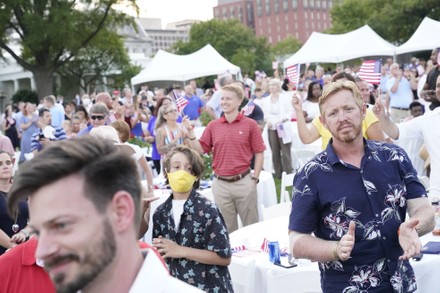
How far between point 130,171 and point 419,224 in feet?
6.11

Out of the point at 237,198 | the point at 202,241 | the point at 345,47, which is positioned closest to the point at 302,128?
the point at 237,198

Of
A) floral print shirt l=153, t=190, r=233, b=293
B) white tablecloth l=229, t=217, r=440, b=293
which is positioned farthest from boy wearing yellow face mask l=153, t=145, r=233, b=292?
white tablecloth l=229, t=217, r=440, b=293

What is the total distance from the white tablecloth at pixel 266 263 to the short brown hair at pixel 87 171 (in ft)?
9.93

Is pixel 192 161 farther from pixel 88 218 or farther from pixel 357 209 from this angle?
pixel 88 218

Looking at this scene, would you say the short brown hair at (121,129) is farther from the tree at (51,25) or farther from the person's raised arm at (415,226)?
the tree at (51,25)

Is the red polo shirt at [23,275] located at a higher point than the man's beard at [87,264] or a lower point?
lower

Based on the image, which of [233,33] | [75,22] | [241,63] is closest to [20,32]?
[75,22]

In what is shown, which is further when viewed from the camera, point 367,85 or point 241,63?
point 241,63

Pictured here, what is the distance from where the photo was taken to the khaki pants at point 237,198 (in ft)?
23.0

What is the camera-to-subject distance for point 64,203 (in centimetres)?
160

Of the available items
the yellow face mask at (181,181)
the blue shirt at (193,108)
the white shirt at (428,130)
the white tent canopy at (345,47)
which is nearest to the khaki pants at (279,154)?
the blue shirt at (193,108)

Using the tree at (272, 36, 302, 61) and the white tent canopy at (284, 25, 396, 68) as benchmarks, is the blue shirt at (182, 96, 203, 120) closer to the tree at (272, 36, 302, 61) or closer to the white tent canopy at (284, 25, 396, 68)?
the white tent canopy at (284, 25, 396, 68)

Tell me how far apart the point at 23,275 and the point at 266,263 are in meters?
2.58

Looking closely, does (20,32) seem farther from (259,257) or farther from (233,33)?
(233,33)
